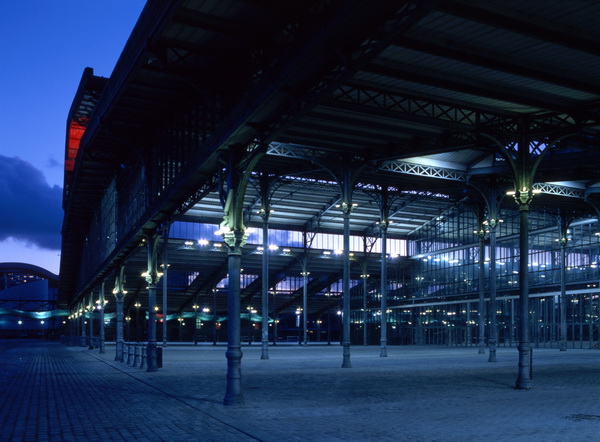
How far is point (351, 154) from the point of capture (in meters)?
29.8

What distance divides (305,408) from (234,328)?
2438mm

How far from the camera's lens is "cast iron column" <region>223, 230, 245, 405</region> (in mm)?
14484

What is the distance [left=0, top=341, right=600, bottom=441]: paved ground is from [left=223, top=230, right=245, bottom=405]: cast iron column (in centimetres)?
41

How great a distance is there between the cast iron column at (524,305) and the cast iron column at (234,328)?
803 centimetres

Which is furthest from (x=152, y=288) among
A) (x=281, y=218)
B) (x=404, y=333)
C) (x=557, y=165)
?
(x=404, y=333)

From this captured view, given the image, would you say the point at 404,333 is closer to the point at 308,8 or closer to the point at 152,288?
the point at 152,288

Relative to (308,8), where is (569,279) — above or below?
below

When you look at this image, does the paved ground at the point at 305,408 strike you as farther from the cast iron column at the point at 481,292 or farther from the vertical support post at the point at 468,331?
the vertical support post at the point at 468,331

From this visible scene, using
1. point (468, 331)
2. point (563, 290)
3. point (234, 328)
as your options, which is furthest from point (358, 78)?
point (468, 331)

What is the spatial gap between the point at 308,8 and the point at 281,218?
49307mm

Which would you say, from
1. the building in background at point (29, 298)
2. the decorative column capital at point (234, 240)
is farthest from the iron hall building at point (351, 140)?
the building in background at point (29, 298)

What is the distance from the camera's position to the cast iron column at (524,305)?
18.0m

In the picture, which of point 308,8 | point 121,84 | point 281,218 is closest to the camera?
point 308,8

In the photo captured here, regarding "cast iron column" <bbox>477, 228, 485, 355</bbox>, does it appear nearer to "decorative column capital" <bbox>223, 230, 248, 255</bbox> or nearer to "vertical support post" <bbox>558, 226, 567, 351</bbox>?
"vertical support post" <bbox>558, 226, 567, 351</bbox>
